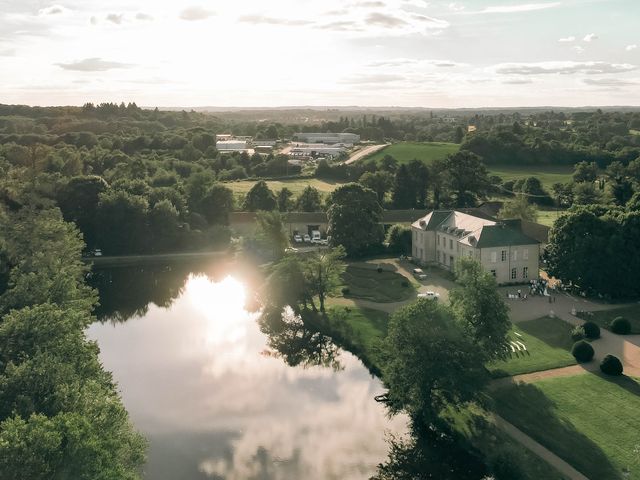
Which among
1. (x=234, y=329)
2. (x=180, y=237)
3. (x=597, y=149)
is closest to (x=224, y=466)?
(x=234, y=329)

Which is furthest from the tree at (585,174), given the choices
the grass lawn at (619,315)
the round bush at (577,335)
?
the round bush at (577,335)

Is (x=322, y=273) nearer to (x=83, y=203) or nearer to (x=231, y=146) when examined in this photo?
(x=83, y=203)

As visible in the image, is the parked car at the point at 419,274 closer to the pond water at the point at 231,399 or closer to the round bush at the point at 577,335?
the pond water at the point at 231,399

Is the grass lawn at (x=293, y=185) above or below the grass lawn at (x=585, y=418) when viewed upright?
above

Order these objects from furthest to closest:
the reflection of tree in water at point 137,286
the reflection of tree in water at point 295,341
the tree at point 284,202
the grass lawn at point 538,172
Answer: the grass lawn at point 538,172
the tree at point 284,202
the reflection of tree in water at point 137,286
the reflection of tree in water at point 295,341

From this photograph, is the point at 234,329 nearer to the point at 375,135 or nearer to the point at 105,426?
the point at 105,426

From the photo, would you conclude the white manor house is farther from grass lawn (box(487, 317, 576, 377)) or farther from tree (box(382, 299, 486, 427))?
tree (box(382, 299, 486, 427))

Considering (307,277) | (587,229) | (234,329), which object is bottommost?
(234,329)
